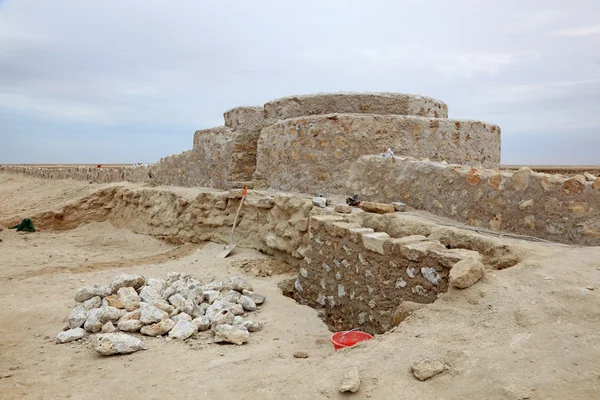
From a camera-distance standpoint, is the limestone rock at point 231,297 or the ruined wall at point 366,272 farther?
the limestone rock at point 231,297

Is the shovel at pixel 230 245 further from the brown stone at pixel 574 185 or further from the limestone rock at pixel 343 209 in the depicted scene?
the brown stone at pixel 574 185

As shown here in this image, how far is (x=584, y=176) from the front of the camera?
12.0ft

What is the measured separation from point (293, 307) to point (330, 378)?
237cm

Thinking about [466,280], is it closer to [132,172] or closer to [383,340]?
[383,340]

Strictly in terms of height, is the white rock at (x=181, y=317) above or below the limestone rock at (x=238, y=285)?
below

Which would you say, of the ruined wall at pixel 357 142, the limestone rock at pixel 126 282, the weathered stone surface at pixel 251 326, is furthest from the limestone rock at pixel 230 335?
the ruined wall at pixel 357 142

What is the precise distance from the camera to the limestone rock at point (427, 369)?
7.09 ft

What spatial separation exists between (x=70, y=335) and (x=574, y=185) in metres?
4.45

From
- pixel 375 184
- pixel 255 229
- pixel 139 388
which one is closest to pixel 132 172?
pixel 255 229

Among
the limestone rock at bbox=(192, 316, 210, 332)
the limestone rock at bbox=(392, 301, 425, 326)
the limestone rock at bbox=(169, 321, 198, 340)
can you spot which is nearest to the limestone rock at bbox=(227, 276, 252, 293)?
the limestone rock at bbox=(192, 316, 210, 332)

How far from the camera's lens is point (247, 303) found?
4559 millimetres

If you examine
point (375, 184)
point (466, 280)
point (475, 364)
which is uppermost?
point (375, 184)

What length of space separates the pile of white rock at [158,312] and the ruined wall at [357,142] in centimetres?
208

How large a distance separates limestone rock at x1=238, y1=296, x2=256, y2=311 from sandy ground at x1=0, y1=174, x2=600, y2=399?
12 cm
